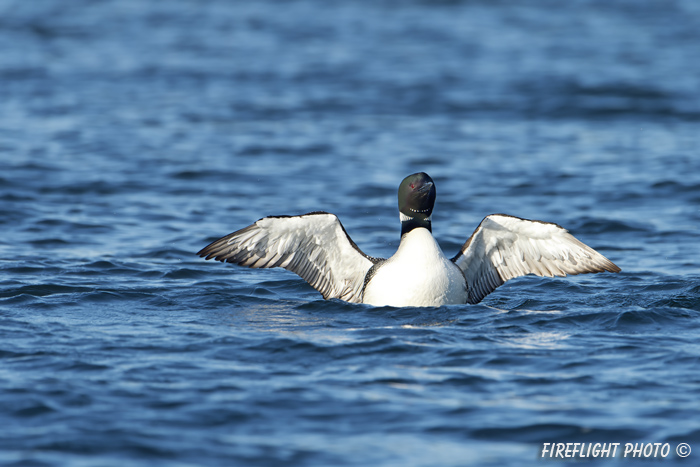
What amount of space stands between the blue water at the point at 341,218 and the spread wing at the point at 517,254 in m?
0.30

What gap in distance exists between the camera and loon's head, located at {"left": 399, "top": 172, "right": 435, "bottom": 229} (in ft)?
27.4

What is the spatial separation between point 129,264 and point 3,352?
355 centimetres

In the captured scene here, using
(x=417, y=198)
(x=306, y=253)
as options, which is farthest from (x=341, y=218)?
(x=417, y=198)

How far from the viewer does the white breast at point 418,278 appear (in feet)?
26.7

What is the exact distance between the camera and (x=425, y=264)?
8.14m

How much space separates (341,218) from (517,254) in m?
4.20

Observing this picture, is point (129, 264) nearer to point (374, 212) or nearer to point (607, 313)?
point (374, 212)

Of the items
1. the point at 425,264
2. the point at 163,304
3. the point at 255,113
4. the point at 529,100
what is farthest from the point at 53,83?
the point at 425,264

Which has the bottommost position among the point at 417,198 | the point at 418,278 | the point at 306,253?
the point at 418,278

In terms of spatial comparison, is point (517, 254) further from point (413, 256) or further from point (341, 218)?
point (341, 218)

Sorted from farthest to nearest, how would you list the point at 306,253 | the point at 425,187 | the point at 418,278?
1. the point at 306,253
2. the point at 425,187
3. the point at 418,278

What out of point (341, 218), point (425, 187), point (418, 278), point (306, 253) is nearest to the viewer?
point (418, 278)

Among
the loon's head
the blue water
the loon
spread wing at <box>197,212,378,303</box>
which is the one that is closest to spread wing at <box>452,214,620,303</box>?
the loon

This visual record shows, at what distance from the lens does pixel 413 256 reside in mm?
8195
